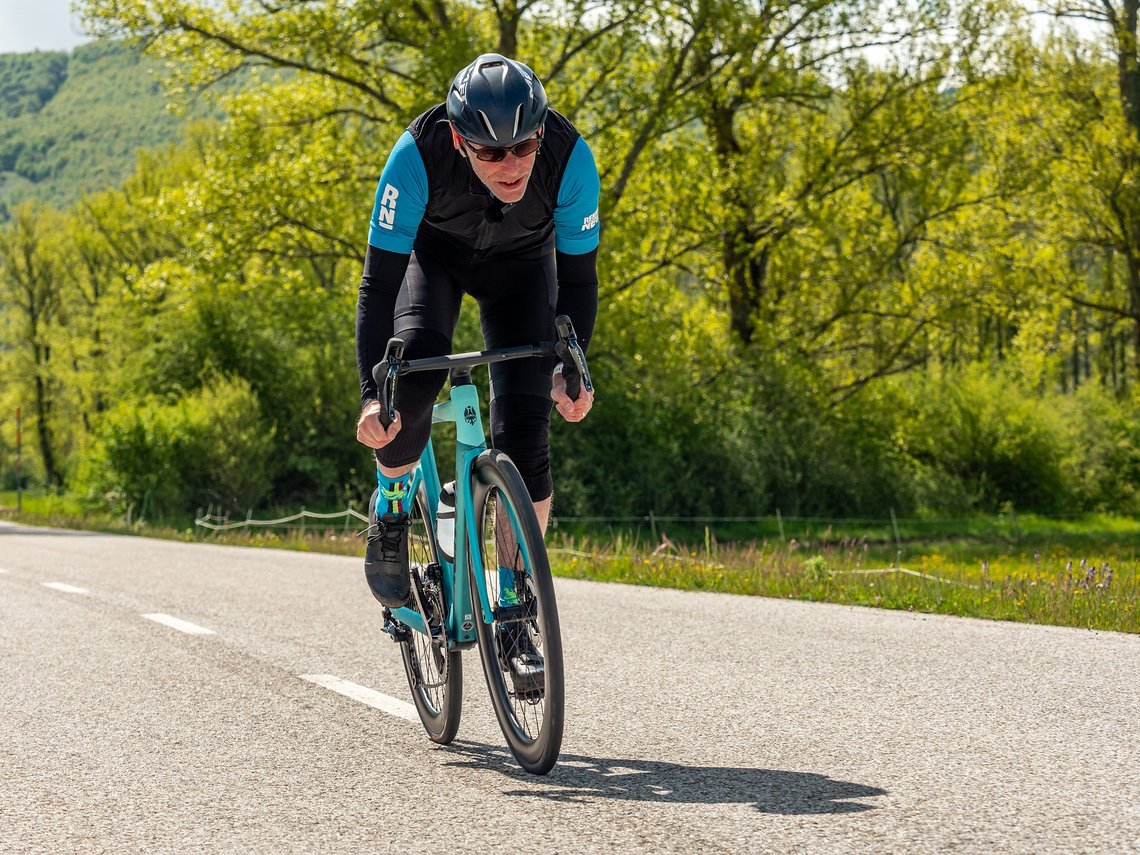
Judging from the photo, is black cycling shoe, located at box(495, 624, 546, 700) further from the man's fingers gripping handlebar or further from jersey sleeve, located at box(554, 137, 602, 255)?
jersey sleeve, located at box(554, 137, 602, 255)

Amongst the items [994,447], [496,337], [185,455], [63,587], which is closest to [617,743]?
[496,337]

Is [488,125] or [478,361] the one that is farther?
[478,361]

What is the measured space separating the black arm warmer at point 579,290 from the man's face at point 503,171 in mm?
430

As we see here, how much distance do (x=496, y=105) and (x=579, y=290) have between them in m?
0.86

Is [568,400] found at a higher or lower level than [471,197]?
lower

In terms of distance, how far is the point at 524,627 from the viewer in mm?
4137

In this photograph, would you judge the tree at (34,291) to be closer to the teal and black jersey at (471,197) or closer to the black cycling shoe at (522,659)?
the teal and black jersey at (471,197)

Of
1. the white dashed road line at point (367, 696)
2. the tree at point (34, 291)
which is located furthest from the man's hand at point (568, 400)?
the tree at point (34, 291)

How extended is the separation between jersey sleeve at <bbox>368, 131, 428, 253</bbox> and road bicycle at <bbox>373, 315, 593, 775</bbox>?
408 millimetres

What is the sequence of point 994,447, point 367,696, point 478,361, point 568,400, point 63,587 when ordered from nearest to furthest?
point 478,361, point 568,400, point 367,696, point 63,587, point 994,447

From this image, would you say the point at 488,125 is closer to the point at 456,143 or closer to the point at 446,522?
the point at 456,143

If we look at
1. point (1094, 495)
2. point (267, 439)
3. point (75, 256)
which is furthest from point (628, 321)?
point (75, 256)

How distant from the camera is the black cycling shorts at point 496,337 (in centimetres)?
458

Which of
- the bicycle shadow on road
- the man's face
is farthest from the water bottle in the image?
the man's face
